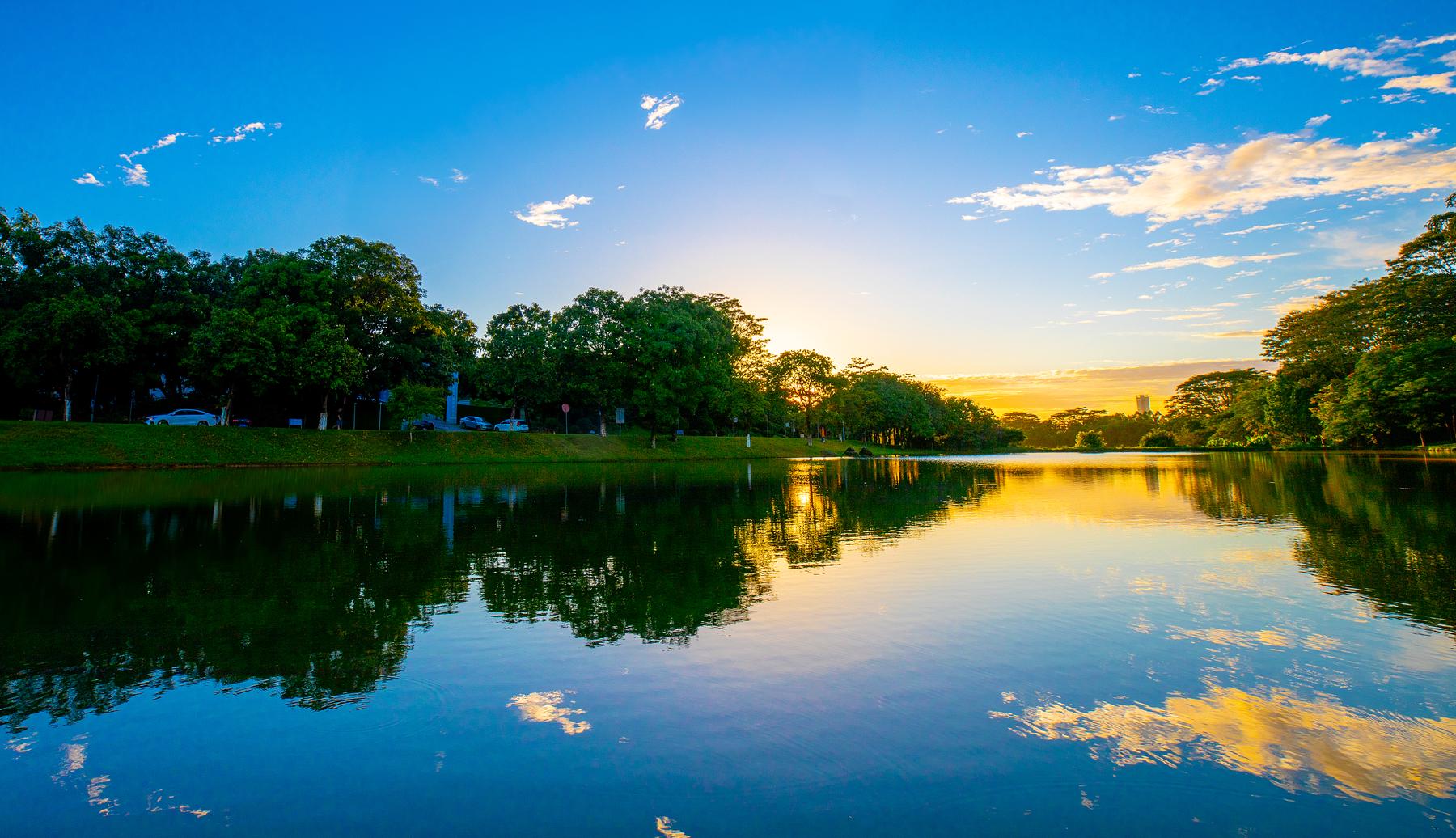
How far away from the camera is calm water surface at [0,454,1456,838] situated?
3.81 metres

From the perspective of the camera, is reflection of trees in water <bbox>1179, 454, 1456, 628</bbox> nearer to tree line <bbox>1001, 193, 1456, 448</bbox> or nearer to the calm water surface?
the calm water surface

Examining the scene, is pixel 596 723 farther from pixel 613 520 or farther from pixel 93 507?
pixel 93 507

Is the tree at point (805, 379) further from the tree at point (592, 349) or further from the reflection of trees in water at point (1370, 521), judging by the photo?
the reflection of trees in water at point (1370, 521)

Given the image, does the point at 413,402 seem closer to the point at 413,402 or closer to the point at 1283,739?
the point at 413,402

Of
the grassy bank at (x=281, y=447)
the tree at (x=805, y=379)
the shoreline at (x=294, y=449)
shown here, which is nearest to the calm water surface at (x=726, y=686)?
the shoreline at (x=294, y=449)

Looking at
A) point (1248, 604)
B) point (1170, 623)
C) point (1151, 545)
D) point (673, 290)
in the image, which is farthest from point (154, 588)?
point (673, 290)

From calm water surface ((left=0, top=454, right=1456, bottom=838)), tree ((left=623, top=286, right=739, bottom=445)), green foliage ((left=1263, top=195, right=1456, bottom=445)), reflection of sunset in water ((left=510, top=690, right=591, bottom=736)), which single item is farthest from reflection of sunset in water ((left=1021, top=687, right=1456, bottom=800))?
green foliage ((left=1263, top=195, right=1456, bottom=445))

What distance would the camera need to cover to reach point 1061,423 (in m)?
189

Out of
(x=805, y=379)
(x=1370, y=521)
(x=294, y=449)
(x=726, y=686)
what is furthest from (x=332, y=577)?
(x=805, y=379)

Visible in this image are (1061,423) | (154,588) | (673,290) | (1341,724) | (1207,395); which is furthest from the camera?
(1061,423)

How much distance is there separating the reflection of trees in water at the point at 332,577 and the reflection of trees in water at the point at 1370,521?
7.09 metres

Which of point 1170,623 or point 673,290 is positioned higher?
point 673,290

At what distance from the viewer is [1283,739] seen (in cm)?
462

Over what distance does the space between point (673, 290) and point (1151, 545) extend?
59.0m
